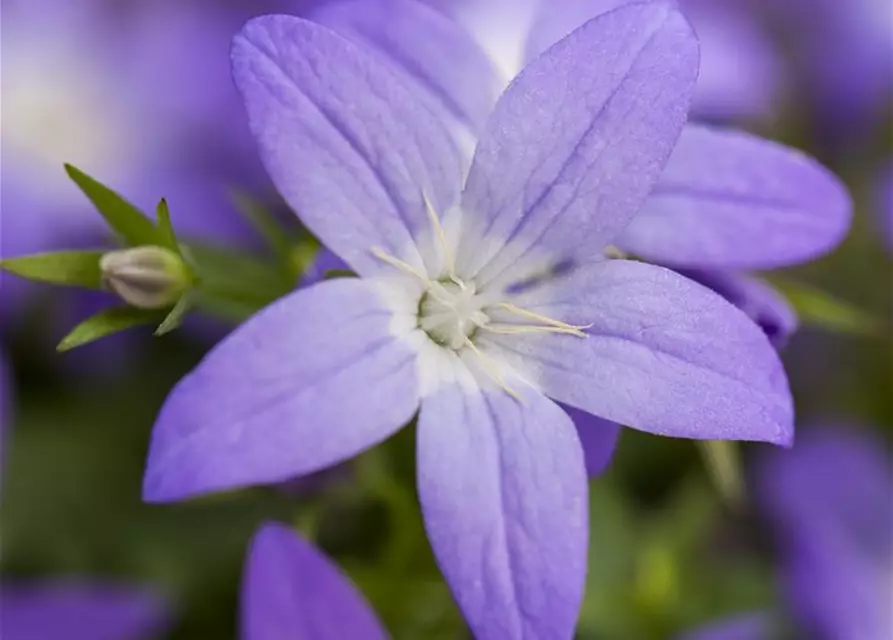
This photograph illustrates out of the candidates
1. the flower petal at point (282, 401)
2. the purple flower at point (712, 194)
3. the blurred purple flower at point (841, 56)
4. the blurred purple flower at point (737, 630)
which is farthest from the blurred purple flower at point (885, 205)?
the flower petal at point (282, 401)

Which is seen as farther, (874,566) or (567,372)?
(874,566)

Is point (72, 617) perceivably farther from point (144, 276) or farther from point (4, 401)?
point (144, 276)

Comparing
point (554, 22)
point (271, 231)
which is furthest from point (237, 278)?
point (554, 22)

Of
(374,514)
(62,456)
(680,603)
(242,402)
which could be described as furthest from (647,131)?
(62,456)

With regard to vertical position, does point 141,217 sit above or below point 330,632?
above

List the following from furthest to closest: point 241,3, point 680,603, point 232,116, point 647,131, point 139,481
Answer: point 241,3 → point 232,116 → point 139,481 → point 680,603 → point 647,131

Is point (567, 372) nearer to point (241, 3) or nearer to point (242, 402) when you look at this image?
point (242, 402)
